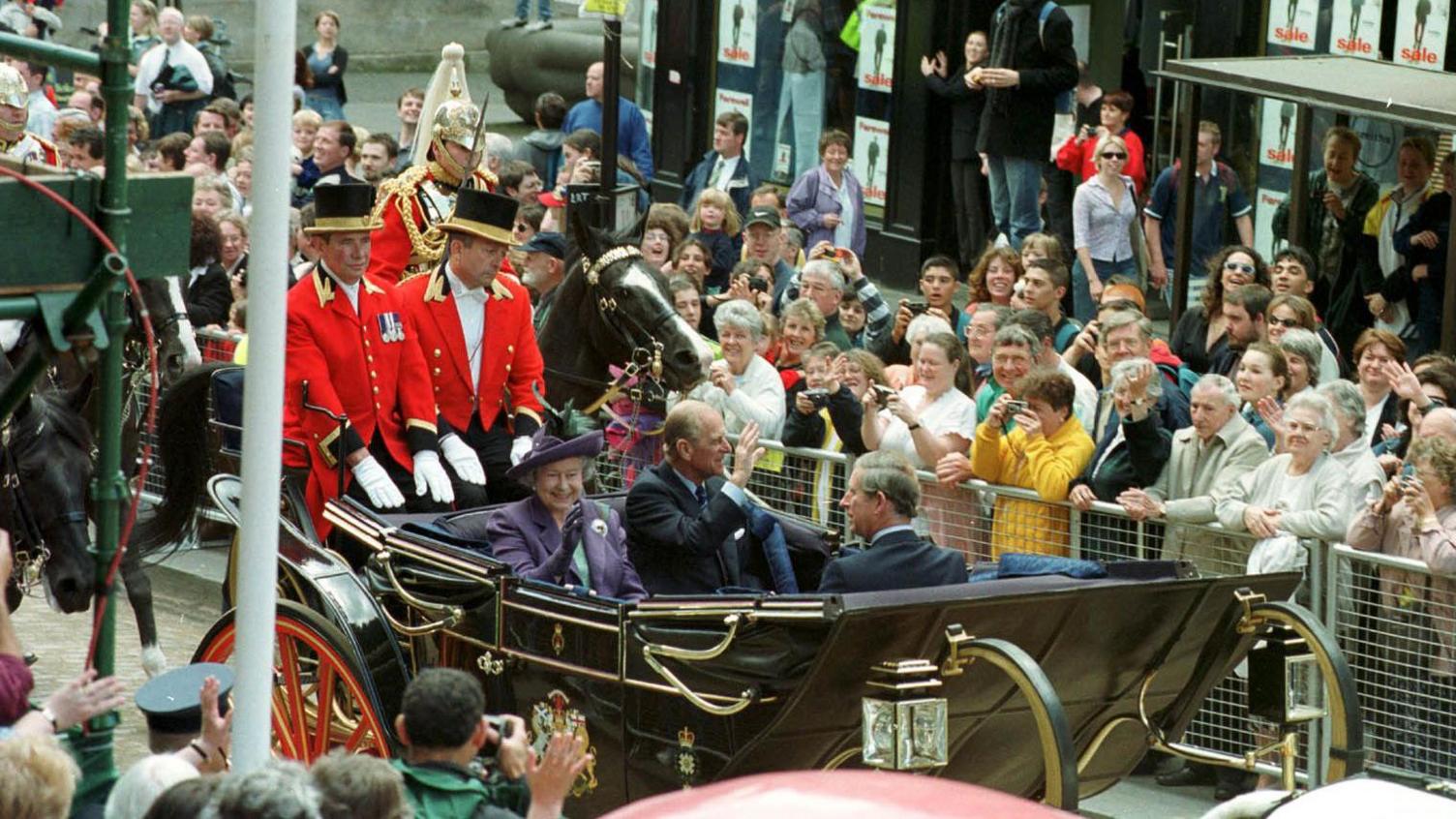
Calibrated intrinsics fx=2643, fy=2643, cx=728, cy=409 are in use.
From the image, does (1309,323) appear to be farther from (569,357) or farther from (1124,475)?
(569,357)

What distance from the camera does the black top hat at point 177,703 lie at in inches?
257

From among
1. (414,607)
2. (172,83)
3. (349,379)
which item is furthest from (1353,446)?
(172,83)

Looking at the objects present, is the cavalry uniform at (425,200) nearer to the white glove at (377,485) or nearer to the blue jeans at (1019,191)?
the white glove at (377,485)

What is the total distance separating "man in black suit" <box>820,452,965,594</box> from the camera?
7914mm

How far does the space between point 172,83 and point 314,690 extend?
44.2 feet

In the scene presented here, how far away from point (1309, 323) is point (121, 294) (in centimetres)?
656

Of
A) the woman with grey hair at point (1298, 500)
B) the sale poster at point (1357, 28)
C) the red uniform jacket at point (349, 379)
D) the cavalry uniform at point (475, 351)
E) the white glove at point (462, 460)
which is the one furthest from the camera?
the sale poster at point (1357, 28)

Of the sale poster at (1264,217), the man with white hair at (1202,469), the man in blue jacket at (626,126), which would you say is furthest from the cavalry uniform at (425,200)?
the man in blue jacket at (626,126)

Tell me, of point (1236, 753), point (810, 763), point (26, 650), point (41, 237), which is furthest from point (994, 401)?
point (41, 237)

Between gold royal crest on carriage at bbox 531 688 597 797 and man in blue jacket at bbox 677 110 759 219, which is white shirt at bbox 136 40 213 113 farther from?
gold royal crest on carriage at bbox 531 688 597 797

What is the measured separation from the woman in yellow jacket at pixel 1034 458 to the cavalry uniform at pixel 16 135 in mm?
5465

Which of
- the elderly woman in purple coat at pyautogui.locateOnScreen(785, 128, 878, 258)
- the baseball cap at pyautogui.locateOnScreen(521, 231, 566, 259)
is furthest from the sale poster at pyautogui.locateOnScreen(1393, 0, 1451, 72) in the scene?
the baseball cap at pyautogui.locateOnScreen(521, 231, 566, 259)

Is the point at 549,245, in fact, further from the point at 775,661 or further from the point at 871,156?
the point at 871,156

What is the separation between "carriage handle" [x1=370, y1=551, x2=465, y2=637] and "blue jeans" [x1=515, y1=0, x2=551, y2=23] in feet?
58.8
